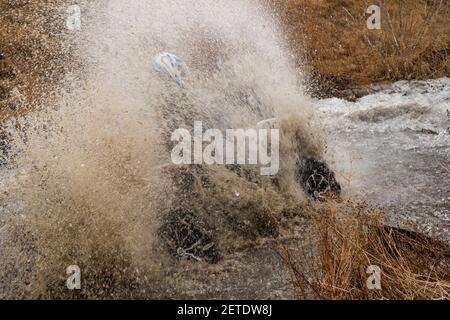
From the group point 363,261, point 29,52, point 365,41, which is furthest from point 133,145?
point 365,41

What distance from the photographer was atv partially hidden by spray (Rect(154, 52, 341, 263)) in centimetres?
478

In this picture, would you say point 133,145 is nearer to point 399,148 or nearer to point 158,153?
point 158,153

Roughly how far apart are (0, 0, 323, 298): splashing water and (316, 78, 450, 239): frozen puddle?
519 mm

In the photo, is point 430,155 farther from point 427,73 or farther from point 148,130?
point 148,130

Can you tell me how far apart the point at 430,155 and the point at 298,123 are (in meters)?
1.49

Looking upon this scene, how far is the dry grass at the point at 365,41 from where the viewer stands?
768cm

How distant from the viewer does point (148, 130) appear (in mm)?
5539

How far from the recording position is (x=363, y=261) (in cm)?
382

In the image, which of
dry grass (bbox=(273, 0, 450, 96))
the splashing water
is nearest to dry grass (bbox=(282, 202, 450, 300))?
the splashing water

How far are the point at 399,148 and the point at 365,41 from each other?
2382 millimetres

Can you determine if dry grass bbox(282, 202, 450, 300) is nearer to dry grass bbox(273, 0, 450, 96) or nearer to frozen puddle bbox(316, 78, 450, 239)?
frozen puddle bbox(316, 78, 450, 239)

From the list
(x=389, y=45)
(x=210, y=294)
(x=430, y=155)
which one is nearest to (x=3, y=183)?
(x=210, y=294)

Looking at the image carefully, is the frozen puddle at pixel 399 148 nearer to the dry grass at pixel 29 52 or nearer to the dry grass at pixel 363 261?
the dry grass at pixel 363 261
